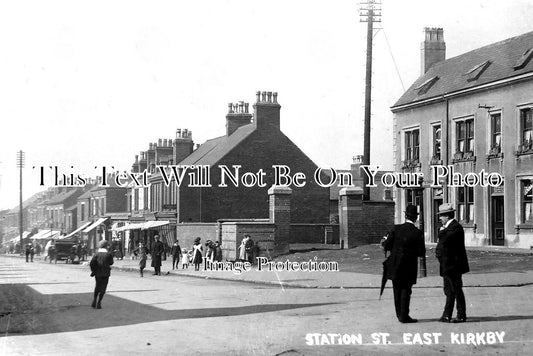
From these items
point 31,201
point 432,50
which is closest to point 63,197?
point 31,201

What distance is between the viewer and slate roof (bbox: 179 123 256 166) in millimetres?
44062

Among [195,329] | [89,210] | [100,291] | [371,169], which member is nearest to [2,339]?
[195,329]

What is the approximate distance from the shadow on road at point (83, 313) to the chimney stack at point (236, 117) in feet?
104

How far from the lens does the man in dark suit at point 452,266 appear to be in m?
10.1

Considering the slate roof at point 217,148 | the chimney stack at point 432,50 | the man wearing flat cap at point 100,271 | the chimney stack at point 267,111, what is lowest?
the man wearing flat cap at point 100,271

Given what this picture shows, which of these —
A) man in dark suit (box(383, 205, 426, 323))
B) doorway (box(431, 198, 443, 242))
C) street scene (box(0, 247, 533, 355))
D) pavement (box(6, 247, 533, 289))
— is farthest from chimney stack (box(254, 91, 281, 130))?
man in dark suit (box(383, 205, 426, 323))

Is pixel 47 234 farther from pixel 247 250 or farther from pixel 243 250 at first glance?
pixel 247 250

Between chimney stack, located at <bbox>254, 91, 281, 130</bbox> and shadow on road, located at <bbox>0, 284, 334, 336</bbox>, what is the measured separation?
28403 millimetres

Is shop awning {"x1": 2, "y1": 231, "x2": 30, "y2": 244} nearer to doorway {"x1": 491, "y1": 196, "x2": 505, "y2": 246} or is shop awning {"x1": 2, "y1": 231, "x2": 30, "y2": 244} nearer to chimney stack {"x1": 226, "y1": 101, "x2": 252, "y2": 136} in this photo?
chimney stack {"x1": 226, "y1": 101, "x2": 252, "y2": 136}

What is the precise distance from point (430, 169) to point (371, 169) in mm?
4101

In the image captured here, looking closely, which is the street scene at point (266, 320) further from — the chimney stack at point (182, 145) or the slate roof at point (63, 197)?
the slate roof at point (63, 197)

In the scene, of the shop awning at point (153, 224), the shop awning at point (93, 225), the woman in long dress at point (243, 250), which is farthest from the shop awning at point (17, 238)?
the woman in long dress at point (243, 250)

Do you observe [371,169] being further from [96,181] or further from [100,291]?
[96,181]

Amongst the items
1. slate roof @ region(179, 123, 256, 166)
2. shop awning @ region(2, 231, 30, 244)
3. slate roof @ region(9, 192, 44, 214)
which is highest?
slate roof @ region(179, 123, 256, 166)
